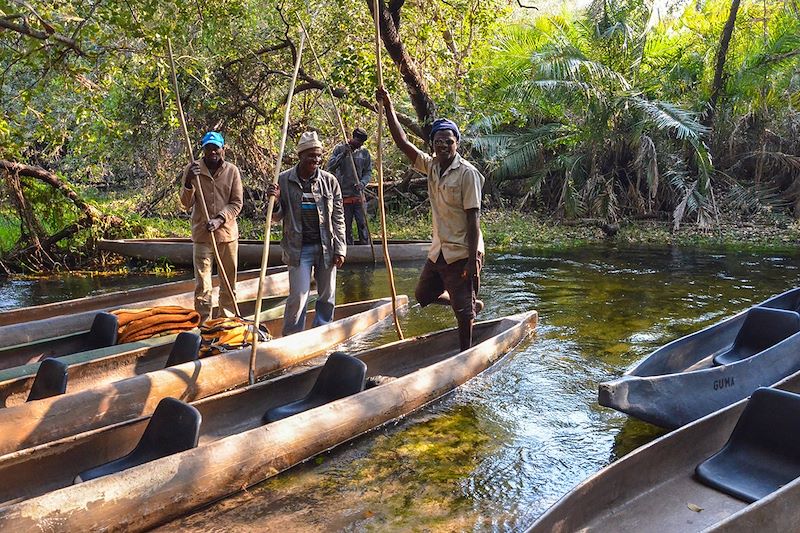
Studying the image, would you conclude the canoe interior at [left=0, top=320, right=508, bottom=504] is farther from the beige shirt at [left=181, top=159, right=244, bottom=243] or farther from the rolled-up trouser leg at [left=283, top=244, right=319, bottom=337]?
the beige shirt at [left=181, top=159, right=244, bottom=243]

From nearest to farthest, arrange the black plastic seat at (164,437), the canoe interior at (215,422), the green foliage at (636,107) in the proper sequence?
the canoe interior at (215,422)
the black plastic seat at (164,437)
the green foliage at (636,107)

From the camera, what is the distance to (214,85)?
41.0 ft

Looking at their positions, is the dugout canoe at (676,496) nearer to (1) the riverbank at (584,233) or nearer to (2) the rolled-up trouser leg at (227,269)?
(2) the rolled-up trouser leg at (227,269)

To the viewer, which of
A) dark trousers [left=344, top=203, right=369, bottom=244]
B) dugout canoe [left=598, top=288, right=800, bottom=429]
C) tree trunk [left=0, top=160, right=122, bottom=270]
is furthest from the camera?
dark trousers [left=344, top=203, right=369, bottom=244]

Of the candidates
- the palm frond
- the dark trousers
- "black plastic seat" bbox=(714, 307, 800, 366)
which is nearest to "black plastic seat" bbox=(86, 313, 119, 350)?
"black plastic seat" bbox=(714, 307, 800, 366)

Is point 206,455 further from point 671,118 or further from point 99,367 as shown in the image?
point 671,118

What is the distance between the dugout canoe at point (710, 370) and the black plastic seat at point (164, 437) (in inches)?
86.0

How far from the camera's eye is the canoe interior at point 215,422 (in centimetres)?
361

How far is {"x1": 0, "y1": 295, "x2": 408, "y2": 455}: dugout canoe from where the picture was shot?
4172mm

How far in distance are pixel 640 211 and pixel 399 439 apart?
12.5 meters

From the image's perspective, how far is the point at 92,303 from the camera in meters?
7.29

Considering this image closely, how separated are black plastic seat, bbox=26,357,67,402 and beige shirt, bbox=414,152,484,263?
265 cm

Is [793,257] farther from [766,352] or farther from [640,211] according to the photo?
[766,352]

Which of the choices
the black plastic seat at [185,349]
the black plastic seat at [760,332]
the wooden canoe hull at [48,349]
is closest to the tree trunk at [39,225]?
the wooden canoe hull at [48,349]
